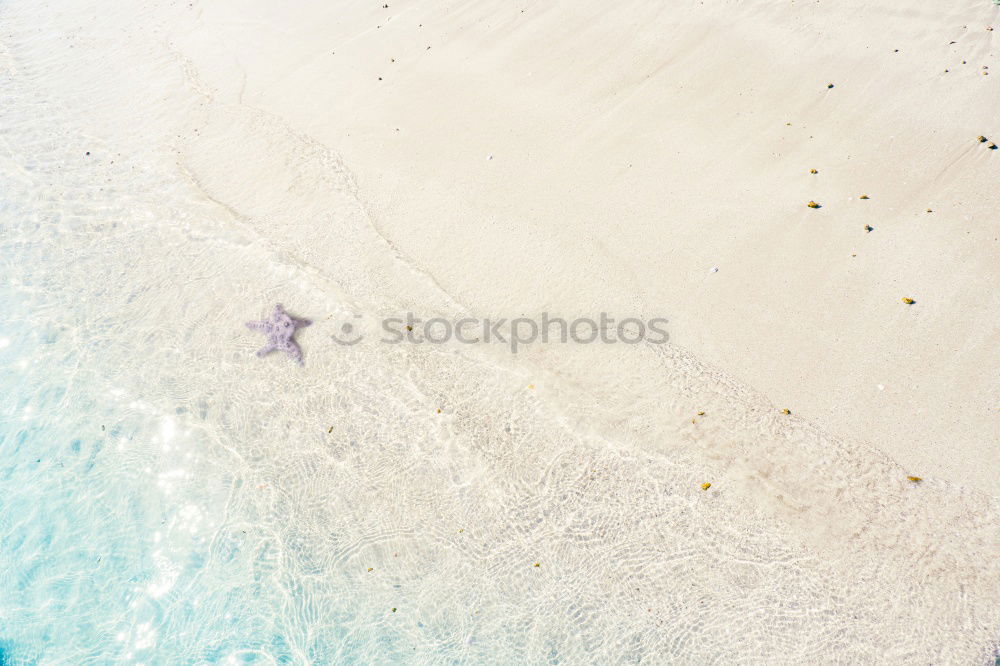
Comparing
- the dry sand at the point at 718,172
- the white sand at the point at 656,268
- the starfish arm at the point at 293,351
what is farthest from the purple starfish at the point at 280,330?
the dry sand at the point at 718,172

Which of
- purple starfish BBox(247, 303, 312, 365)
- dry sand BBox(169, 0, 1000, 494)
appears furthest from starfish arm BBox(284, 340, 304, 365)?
dry sand BBox(169, 0, 1000, 494)

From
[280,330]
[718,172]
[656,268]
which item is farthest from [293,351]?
[718,172]

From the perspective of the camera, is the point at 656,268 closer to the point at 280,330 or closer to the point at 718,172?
the point at 718,172

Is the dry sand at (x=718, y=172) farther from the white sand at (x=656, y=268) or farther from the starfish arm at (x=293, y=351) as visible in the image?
the starfish arm at (x=293, y=351)

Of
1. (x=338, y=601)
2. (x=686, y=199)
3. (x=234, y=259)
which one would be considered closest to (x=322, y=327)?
(x=234, y=259)

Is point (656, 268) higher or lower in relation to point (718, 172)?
lower

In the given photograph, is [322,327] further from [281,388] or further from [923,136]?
[923,136]
